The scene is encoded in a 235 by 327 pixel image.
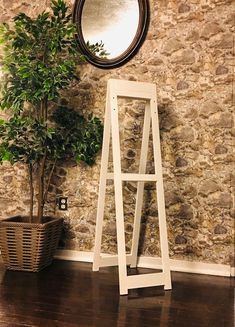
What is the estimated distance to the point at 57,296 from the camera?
239cm

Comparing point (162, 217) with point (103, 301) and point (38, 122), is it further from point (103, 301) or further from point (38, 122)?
point (38, 122)

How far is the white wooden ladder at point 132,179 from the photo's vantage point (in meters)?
2.51

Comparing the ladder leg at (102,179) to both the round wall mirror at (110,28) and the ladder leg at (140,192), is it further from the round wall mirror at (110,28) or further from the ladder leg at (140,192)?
the round wall mirror at (110,28)

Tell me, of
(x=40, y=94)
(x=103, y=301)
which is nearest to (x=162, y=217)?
(x=103, y=301)

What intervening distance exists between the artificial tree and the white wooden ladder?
36 centimetres

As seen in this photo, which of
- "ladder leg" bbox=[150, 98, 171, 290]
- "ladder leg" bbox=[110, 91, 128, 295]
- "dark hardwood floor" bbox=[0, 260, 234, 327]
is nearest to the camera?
"dark hardwood floor" bbox=[0, 260, 234, 327]

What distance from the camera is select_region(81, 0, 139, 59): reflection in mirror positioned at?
10.4ft

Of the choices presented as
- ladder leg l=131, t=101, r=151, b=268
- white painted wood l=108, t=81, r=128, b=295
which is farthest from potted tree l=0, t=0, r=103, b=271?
white painted wood l=108, t=81, r=128, b=295

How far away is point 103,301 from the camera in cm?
235

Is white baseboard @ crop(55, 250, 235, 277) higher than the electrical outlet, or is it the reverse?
the electrical outlet

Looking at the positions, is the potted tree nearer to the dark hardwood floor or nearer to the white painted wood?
the dark hardwood floor

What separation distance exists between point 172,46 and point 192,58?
188 millimetres

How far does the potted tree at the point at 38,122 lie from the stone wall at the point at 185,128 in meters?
0.27

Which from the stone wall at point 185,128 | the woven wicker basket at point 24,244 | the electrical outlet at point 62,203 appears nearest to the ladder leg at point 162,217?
the stone wall at point 185,128
